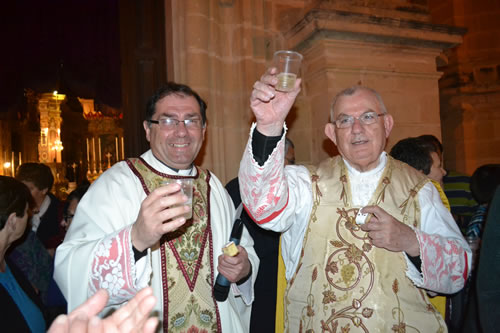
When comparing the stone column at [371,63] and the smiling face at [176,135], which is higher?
the stone column at [371,63]

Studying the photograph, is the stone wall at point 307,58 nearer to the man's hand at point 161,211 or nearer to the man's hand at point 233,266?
the man's hand at point 233,266

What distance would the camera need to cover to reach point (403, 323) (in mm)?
1701

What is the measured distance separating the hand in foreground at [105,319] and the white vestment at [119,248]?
2.32ft

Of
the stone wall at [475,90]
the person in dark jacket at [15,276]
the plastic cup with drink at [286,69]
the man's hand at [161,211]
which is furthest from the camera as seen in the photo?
the stone wall at [475,90]

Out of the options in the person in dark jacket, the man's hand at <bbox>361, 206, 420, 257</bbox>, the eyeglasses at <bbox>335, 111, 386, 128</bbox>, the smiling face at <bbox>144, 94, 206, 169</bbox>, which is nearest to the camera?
the man's hand at <bbox>361, 206, 420, 257</bbox>

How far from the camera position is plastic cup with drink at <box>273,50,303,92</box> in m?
1.50

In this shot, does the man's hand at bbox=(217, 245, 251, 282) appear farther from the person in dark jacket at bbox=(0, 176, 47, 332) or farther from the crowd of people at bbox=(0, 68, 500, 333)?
the person in dark jacket at bbox=(0, 176, 47, 332)

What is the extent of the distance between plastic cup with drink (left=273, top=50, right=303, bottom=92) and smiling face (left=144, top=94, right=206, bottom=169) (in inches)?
31.5

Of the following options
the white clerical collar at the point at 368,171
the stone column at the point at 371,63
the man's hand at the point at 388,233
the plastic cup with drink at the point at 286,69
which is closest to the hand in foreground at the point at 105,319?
the plastic cup with drink at the point at 286,69

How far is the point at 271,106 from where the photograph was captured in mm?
1547

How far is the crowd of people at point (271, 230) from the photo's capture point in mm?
1559

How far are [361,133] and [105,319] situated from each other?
58.6 inches

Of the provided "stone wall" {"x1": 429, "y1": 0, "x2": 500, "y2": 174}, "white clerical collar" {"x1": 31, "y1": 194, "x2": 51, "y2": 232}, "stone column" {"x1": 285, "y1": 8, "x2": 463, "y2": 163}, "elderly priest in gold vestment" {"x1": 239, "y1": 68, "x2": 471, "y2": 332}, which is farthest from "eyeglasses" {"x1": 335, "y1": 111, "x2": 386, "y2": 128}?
"stone wall" {"x1": 429, "y1": 0, "x2": 500, "y2": 174}

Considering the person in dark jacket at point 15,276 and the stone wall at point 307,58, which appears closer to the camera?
the person in dark jacket at point 15,276
